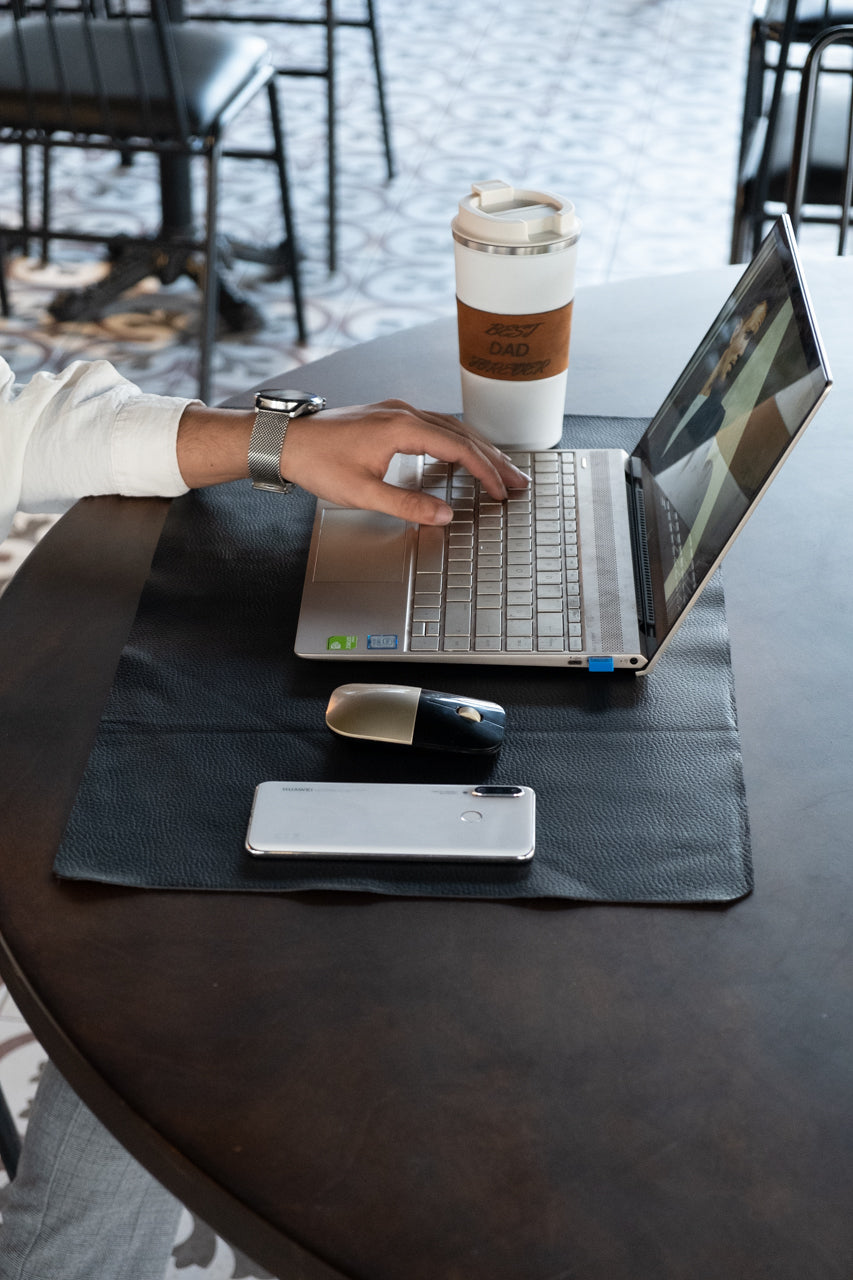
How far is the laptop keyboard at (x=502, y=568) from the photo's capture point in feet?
2.45

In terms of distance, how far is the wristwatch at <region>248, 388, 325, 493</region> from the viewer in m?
0.87

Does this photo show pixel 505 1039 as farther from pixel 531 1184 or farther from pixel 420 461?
pixel 420 461

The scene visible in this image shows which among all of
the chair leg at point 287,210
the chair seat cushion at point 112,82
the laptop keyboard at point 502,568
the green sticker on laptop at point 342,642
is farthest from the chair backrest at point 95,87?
the green sticker on laptop at point 342,642

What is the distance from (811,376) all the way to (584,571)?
0.22m

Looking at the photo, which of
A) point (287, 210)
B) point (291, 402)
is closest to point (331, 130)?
point (287, 210)

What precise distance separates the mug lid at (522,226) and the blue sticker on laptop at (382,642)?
300 mm

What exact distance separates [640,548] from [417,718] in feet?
0.78

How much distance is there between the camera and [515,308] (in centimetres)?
86

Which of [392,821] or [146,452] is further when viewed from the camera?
[146,452]

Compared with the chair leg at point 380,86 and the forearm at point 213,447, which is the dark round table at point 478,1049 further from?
the chair leg at point 380,86

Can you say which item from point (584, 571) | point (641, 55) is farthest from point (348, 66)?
point (584, 571)

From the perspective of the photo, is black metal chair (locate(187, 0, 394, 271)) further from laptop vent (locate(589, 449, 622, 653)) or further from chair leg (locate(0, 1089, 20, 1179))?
chair leg (locate(0, 1089, 20, 1179))

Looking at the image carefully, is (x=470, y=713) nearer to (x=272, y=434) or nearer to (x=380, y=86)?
(x=272, y=434)

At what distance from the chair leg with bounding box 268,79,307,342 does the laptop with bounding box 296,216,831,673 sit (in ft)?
4.84
